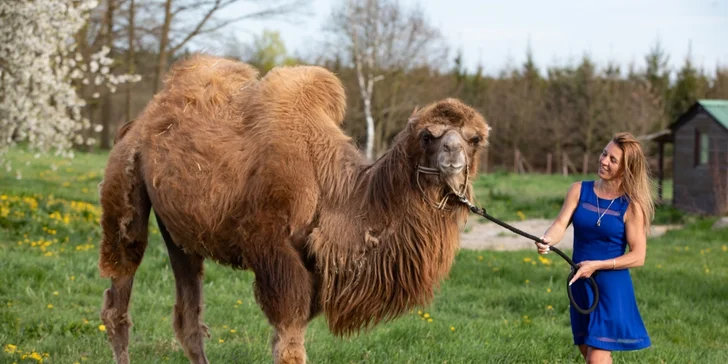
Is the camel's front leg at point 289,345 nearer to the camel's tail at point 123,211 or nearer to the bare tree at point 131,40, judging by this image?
the camel's tail at point 123,211

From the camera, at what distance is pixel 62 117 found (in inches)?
619

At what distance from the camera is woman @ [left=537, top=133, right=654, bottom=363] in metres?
4.57

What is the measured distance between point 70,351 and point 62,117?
34.9ft

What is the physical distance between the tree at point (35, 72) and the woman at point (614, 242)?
35.1 ft

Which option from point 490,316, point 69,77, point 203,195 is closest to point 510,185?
Result: point 69,77

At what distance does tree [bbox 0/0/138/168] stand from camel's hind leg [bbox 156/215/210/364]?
8.50 metres

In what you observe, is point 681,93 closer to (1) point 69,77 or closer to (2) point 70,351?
(1) point 69,77

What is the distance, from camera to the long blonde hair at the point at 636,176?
4.59 meters

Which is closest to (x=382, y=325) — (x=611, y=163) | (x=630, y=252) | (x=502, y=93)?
(x=630, y=252)

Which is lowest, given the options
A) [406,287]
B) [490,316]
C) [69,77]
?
[490,316]

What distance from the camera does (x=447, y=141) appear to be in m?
4.01

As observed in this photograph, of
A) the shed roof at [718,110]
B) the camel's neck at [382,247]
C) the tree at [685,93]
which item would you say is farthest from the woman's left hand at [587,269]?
the tree at [685,93]

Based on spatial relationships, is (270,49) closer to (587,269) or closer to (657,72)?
(657,72)

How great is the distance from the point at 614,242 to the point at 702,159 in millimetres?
16902
